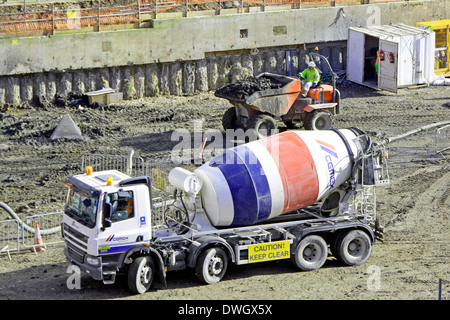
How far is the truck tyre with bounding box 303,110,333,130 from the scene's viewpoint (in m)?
22.4

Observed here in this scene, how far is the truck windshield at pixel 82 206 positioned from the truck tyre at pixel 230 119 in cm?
954

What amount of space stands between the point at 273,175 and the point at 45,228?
552cm

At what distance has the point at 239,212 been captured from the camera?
1390cm

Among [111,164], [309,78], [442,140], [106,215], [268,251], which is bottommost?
[268,251]

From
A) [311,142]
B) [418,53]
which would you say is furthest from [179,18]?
[311,142]

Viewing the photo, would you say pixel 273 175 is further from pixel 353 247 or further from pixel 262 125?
pixel 262 125

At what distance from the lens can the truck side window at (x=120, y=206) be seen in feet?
42.3

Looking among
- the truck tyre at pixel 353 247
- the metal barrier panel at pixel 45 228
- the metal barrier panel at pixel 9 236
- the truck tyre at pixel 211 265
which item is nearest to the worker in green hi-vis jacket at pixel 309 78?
the truck tyre at pixel 353 247

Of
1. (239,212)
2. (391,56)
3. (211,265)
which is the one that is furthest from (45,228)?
(391,56)

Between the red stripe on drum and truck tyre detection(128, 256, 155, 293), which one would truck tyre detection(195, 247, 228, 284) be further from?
the red stripe on drum

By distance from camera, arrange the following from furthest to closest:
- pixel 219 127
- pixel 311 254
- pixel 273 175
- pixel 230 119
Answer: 1. pixel 219 127
2. pixel 230 119
3. pixel 311 254
4. pixel 273 175

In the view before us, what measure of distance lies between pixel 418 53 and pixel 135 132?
10.6 meters

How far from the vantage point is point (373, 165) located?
14.8m
